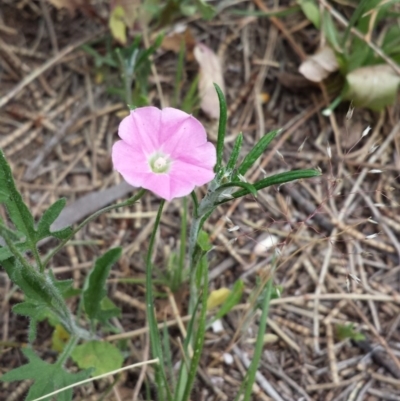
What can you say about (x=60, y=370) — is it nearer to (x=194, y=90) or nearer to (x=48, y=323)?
(x=48, y=323)

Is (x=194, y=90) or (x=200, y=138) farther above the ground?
(x=200, y=138)

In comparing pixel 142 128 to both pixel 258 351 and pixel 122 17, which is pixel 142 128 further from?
pixel 122 17

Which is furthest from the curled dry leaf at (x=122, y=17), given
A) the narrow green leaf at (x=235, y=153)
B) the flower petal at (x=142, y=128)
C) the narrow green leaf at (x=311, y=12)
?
the narrow green leaf at (x=235, y=153)

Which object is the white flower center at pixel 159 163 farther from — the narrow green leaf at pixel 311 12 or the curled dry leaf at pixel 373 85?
the narrow green leaf at pixel 311 12

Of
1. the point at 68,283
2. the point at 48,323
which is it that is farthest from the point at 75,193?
the point at 68,283

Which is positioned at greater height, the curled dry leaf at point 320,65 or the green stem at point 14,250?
the green stem at point 14,250

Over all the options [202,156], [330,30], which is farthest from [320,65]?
[202,156]

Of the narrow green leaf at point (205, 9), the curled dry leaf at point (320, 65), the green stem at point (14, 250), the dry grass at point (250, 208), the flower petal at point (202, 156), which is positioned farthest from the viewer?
the curled dry leaf at point (320, 65)
